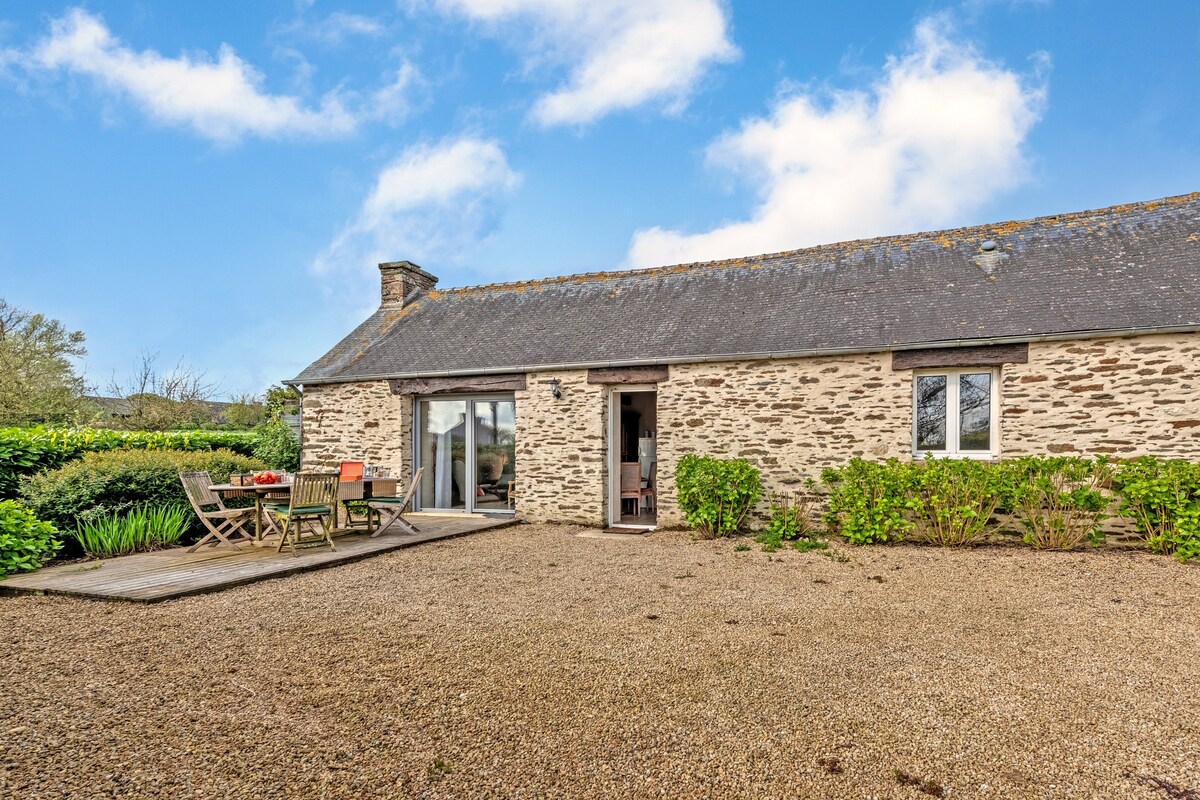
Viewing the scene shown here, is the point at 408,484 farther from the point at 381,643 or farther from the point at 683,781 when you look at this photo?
the point at 683,781

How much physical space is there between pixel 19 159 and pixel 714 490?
50.4 feet

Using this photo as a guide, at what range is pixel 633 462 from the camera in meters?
11.5

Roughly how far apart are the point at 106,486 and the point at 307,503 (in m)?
2.61

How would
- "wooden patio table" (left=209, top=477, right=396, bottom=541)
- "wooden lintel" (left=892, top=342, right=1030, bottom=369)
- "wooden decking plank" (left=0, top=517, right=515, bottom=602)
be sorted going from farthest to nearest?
"wooden lintel" (left=892, top=342, right=1030, bottom=369) < "wooden patio table" (left=209, top=477, right=396, bottom=541) < "wooden decking plank" (left=0, top=517, right=515, bottom=602)

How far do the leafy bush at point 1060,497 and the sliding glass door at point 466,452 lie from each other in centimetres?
751

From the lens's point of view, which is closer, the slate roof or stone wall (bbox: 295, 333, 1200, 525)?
stone wall (bbox: 295, 333, 1200, 525)

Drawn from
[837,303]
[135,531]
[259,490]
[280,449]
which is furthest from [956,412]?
[280,449]

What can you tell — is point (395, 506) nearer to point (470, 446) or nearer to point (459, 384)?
point (470, 446)

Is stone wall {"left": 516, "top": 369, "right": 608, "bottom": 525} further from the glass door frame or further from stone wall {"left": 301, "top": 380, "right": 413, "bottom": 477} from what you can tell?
stone wall {"left": 301, "top": 380, "right": 413, "bottom": 477}

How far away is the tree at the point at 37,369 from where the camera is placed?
1711cm

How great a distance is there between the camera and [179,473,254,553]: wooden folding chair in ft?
24.5

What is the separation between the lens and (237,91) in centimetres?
1052

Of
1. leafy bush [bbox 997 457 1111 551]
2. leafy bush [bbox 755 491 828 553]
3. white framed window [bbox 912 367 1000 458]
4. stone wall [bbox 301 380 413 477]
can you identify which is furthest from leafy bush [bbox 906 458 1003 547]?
stone wall [bbox 301 380 413 477]

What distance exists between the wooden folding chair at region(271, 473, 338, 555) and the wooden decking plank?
0.74 feet
